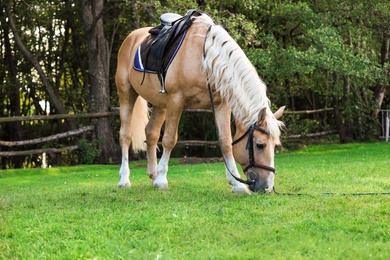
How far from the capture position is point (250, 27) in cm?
1280

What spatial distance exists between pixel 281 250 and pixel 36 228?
2123 millimetres

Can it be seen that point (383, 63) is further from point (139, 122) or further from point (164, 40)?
point (164, 40)

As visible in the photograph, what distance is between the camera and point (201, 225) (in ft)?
15.1

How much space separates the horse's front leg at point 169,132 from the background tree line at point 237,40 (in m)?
6.24

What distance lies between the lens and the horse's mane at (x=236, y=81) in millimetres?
6148

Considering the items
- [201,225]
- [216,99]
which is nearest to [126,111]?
[216,99]

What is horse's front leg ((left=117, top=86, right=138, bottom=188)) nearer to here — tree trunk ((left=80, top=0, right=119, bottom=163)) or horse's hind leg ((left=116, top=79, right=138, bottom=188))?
horse's hind leg ((left=116, top=79, right=138, bottom=188))

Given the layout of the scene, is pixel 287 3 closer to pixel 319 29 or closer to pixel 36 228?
pixel 319 29

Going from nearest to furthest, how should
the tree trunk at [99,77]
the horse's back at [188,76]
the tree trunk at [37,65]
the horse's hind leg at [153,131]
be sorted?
1. the horse's back at [188,76]
2. the horse's hind leg at [153,131]
3. the tree trunk at [99,77]
4. the tree trunk at [37,65]

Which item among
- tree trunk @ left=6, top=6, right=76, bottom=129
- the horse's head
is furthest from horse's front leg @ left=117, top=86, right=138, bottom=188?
tree trunk @ left=6, top=6, right=76, bottom=129

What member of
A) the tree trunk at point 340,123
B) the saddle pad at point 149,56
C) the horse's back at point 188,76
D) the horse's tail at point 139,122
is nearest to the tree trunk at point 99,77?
the horse's tail at point 139,122

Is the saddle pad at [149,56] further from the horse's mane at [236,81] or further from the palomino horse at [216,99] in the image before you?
the horse's mane at [236,81]

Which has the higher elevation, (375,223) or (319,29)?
(319,29)

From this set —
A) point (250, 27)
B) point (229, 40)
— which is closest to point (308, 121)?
point (250, 27)
